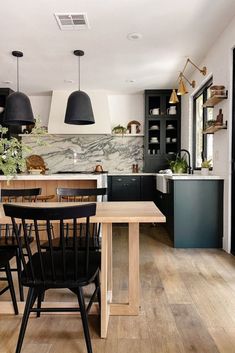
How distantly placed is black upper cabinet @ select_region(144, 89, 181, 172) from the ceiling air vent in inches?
111

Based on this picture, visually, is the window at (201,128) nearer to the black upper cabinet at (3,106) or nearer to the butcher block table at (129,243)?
the butcher block table at (129,243)

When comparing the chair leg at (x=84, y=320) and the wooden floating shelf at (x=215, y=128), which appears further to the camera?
the wooden floating shelf at (x=215, y=128)

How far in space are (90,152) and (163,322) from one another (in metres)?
4.69

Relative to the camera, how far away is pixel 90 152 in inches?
247

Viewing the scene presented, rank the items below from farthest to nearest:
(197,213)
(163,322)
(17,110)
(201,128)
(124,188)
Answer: (124,188), (201,128), (197,213), (17,110), (163,322)

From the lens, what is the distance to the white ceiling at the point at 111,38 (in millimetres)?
2928

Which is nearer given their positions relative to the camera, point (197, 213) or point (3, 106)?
point (197, 213)

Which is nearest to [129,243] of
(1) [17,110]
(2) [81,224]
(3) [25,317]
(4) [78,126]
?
(2) [81,224]

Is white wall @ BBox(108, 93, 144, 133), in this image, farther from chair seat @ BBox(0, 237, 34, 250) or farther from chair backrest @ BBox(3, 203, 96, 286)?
chair backrest @ BBox(3, 203, 96, 286)

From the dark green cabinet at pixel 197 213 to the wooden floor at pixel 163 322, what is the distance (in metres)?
0.73

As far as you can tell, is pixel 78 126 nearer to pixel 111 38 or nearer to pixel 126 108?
pixel 126 108

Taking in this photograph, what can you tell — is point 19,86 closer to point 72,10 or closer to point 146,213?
point 72,10

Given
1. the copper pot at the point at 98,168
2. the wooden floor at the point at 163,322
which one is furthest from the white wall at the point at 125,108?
the wooden floor at the point at 163,322

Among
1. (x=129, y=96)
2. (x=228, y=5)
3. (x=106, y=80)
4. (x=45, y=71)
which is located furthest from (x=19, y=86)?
(x=228, y=5)
